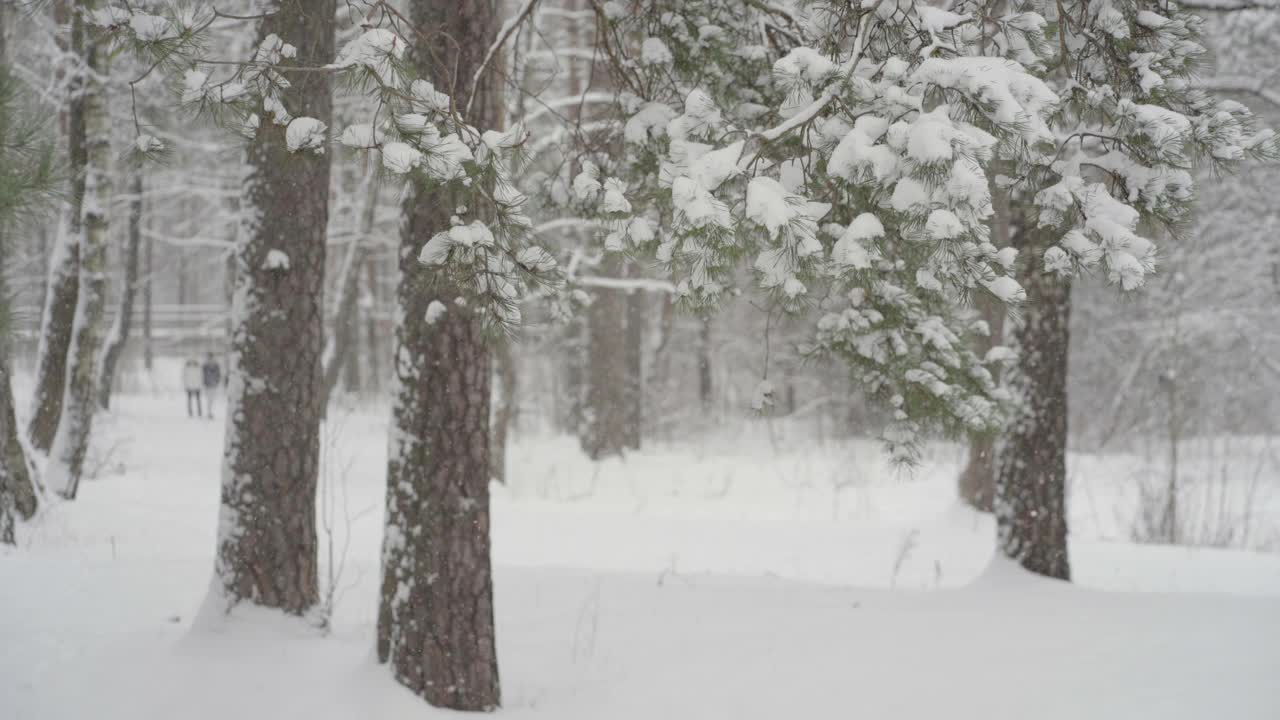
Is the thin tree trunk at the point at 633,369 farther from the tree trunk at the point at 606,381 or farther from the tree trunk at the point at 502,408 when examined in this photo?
the tree trunk at the point at 502,408

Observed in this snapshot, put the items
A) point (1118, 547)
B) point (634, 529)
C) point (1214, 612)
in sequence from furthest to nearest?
point (634, 529), point (1118, 547), point (1214, 612)

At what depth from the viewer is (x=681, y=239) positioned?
211cm

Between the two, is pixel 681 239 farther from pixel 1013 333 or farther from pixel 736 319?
pixel 736 319

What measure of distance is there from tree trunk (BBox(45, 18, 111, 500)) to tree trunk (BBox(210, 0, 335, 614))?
13.8ft

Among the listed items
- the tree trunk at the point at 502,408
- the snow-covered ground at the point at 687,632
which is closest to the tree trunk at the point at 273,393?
the snow-covered ground at the point at 687,632

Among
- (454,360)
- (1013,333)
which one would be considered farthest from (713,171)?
(1013,333)

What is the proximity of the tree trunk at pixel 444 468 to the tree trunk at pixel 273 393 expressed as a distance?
891 millimetres

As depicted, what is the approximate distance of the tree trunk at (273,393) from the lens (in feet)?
13.0

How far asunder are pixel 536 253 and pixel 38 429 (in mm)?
8149

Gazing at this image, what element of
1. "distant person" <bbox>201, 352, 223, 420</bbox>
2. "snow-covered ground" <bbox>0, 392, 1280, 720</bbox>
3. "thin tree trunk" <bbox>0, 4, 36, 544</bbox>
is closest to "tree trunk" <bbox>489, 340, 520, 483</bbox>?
"snow-covered ground" <bbox>0, 392, 1280, 720</bbox>

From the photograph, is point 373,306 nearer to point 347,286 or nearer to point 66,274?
point 347,286

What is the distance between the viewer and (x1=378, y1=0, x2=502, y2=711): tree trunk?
11.0 feet

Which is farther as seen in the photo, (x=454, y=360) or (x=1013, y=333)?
(x=1013, y=333)

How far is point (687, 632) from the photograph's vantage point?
4379 mm
